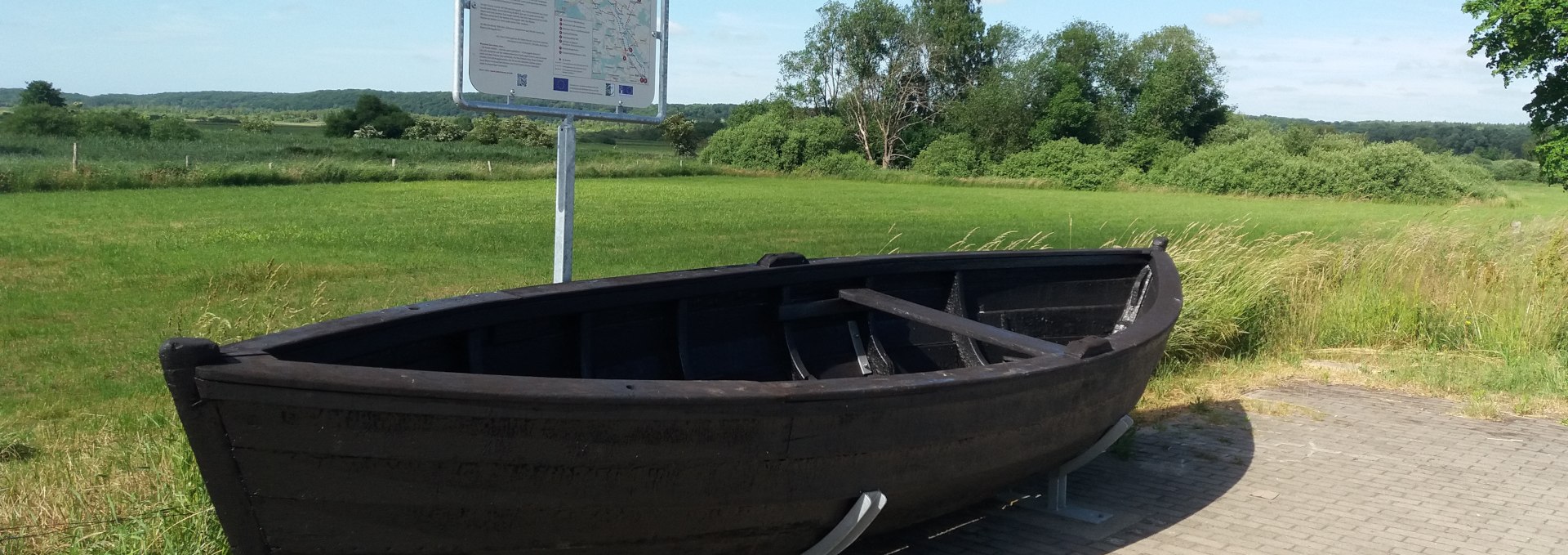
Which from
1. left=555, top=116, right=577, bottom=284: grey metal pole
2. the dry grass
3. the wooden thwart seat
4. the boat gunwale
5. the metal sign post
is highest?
the metal sign post

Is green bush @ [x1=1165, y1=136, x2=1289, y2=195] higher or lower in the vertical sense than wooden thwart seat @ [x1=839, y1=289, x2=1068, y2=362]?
higher

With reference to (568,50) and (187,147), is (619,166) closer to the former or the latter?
(187,147)

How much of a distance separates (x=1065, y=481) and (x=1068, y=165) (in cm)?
5866

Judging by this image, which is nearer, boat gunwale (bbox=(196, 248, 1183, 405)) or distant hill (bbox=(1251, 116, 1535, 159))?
boat gunwale (bbox=(196, 248, 1183, 405))

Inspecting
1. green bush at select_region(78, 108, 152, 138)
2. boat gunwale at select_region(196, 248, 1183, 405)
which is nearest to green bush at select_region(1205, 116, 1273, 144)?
green bush at select_region(78, 108, 152, 138)

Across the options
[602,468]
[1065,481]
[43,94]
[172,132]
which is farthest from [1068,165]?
[43,94]

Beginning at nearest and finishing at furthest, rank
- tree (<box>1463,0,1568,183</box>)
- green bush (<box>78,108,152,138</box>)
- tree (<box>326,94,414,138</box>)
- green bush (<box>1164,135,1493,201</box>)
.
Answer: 1. tree (<box>1463,0,1568,183</box>)
2. green bush (<box>1164,135,1493,201</box>)
3. green bush (<box>78,108,152,138</box>)
4. tree (<box>326,94,414,138</box>)

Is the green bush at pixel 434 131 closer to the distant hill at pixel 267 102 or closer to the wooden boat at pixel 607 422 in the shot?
the distant hill at pixel 267 102

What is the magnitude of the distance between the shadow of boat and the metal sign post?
222 centimetres

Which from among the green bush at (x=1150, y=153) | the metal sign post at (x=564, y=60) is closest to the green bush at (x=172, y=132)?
the green bush at (x=1150, y=153)

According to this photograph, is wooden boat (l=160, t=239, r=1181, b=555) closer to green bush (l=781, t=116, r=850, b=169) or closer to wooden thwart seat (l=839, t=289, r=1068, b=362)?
wooden thwart seat (l=839, t=289, r=1068, b=362)

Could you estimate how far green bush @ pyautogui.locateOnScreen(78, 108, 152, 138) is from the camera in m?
66.6

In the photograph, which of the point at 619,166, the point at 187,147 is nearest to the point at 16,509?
the point at 619,166

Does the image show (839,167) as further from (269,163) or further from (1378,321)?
(1378,321)
